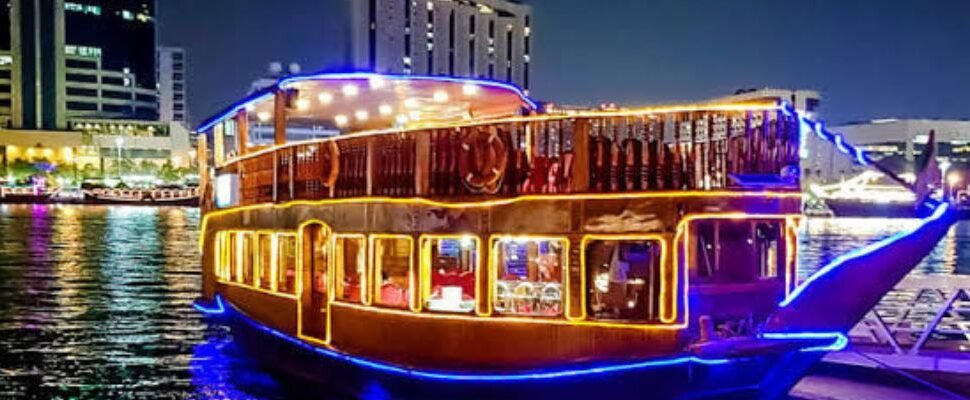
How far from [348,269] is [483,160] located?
344cm

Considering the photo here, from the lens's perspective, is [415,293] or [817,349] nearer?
[817,349]

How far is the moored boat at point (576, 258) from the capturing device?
416 inches

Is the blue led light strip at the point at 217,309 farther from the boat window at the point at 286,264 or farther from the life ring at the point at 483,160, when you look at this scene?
the life ring at the point at 483,160

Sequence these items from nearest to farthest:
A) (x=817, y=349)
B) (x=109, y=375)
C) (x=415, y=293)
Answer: (x=817, y=349)
(x=415, y=293)
(x=109, y=375)

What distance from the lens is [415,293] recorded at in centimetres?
1245

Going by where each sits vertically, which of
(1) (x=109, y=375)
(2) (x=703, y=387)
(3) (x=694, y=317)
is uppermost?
(3) (x=694, y=317)

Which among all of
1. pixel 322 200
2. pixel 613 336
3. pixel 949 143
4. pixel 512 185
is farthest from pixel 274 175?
pixel 949 143

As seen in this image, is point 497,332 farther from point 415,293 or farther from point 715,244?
point 715,244

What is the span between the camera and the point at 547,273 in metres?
12.1

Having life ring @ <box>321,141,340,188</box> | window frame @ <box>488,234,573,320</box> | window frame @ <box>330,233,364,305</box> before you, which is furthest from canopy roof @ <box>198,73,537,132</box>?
window frame @ <box>488,234,573,320</box>

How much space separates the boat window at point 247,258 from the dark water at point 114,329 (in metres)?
1.80

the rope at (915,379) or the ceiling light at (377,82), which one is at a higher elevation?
the ceiling light at (377,82)

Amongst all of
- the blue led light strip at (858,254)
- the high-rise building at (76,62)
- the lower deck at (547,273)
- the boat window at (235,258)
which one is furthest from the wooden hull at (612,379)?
the high-rise building at (76,62)

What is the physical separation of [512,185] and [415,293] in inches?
76.4
